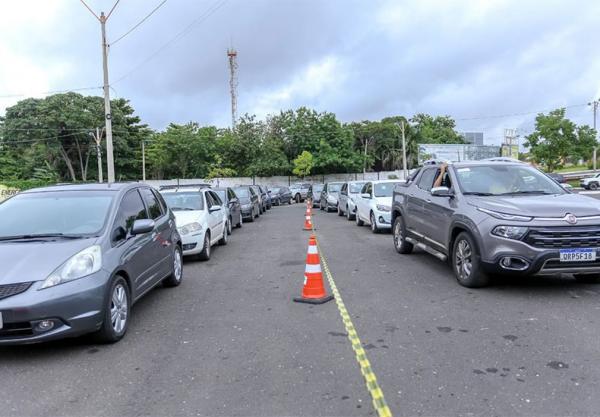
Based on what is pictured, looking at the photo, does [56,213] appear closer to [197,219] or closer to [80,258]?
[80,258]

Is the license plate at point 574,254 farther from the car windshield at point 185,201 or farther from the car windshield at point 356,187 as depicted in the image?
the car windshield at point 356,187

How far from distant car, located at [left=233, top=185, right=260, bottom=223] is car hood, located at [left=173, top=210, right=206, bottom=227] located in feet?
31.8

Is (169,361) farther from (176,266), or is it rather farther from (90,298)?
(176,266)

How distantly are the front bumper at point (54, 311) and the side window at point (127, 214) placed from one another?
0.87 m

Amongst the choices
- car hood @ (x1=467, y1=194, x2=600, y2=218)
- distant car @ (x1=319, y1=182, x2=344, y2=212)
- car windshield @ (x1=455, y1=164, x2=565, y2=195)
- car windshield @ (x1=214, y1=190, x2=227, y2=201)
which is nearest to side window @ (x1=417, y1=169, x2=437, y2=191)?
car windshield @ (x1=455, y1=164, x2=565, y2=195)

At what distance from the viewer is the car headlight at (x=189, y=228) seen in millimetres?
9578

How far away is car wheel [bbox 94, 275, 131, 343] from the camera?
4754 millimetres

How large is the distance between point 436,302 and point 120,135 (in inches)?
1963

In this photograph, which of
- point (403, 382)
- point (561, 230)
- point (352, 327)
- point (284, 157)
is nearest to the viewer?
point (403, 382)

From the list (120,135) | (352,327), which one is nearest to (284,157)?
(120,135)

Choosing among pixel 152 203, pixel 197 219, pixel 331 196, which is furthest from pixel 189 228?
pixel 331 196

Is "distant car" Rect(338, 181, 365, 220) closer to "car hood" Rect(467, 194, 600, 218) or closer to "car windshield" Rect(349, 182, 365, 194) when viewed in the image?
"car windshield" Rect(349, 182, 365, 194)

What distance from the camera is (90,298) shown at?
4562 millimetres

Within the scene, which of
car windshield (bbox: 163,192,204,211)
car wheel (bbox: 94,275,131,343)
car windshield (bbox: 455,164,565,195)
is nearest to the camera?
car wheel (bbox: 94,275,131,343)
